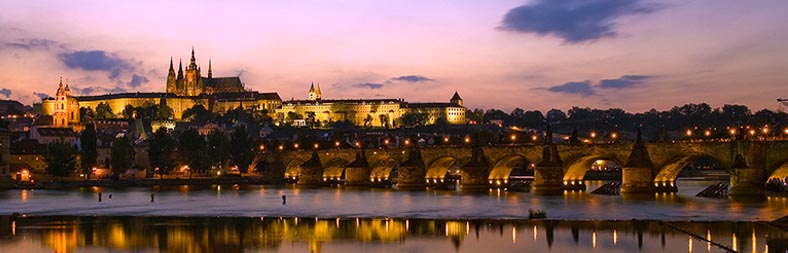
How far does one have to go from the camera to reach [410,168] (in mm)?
98125

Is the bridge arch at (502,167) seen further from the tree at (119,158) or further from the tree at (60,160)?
the tree at (60,160)

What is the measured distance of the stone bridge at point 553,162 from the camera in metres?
64.9

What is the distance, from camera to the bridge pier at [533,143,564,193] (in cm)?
8081

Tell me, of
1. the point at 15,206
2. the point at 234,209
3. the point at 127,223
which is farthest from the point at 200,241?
the point at 15,206

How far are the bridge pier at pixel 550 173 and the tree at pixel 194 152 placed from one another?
205 ft

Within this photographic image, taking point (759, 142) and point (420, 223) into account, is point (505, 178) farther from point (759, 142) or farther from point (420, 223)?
point (420, 223)

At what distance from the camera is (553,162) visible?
8150cm

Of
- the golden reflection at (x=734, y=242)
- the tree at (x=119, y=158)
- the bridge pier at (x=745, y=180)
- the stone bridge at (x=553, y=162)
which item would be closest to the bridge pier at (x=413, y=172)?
the stone bridge at (x=553, y=162)

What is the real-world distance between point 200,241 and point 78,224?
12.5 meters

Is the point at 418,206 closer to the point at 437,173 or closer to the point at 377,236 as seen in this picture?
the point at 377,236

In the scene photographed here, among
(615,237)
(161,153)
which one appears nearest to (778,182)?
(615,237)

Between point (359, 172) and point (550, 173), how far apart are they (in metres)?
30.5

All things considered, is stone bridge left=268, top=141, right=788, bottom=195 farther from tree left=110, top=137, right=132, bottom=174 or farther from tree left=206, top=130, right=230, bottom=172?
tree left=110, top=137, right=132, bottom=174

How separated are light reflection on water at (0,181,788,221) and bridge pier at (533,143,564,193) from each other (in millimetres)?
1379
